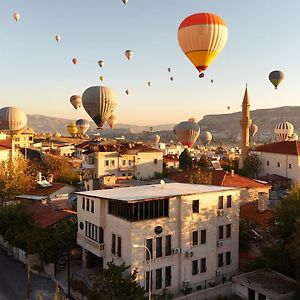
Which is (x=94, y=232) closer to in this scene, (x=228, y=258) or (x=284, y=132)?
(x=228, y=258)

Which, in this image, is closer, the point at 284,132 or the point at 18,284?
the point at 18,284

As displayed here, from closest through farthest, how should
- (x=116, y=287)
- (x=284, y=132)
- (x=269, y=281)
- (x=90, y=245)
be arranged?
(x=116, y=287) < (x=269, y=281) < (x=90, y=245) < (x=284, y=132)

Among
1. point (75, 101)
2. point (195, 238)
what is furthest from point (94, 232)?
point (75, 101)

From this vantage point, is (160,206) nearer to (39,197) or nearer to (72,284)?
(72,284)

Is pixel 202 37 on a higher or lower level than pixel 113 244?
higher

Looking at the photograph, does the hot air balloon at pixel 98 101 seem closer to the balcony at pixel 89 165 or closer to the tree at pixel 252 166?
the balcony at pixel 89 165

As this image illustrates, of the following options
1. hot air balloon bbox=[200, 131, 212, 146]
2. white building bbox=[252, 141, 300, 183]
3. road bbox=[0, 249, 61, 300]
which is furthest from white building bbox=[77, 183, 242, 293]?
hot air balloon bbox=[200, 131, 212, 146]
